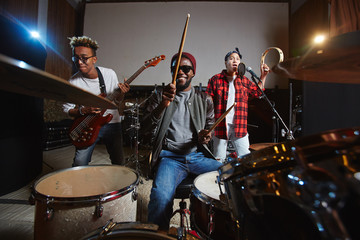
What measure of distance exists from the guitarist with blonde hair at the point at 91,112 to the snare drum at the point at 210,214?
1.41 metres

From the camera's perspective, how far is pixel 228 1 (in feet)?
16.3

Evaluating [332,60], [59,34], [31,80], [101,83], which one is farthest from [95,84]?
[59,34]

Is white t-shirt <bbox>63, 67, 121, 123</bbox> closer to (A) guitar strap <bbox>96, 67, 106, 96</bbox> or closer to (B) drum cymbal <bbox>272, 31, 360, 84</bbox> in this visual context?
(A) guitar strap <bbox>96, 67, 106, 96</bbox>

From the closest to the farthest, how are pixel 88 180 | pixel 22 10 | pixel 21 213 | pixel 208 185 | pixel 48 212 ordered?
pixel 48 212 < pixel 208 185 < pixel 88 180 < pixel 21 213 < pixel 22 10

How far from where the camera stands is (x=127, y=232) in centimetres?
69

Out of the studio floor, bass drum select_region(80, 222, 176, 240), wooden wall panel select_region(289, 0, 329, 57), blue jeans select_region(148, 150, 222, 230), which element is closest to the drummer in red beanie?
blue jeans select_region(148, 150, 222, 230)

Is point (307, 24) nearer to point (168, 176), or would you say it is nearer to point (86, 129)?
point (168, 176)

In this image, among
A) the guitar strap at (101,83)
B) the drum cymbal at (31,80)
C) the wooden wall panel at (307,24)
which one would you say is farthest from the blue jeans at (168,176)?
the wooden wall panel at (307,24)

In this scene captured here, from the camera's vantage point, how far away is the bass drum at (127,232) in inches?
26.0

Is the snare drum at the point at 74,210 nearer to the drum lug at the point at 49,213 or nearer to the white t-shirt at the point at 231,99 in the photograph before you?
the drum lug at the point at 49,213

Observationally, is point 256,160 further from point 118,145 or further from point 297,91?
point 297,91

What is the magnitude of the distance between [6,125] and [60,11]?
4.20m

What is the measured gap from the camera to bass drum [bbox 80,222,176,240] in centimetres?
66

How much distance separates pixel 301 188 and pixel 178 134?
1300 millimetres
